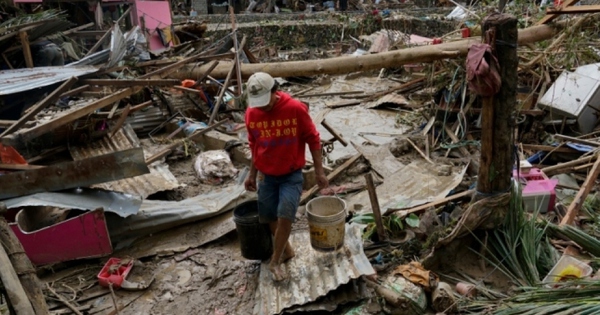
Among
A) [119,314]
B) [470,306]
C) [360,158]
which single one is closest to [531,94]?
[360,158]

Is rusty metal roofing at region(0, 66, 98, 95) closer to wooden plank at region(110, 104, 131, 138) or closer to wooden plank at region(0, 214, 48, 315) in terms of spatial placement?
wooden plank at region(110, 104, 131, 138)

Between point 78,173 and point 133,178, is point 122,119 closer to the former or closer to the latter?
point 133,178

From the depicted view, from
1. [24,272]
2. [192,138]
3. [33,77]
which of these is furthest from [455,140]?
[33,77]

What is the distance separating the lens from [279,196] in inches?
155

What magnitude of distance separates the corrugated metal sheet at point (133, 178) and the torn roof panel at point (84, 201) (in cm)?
63

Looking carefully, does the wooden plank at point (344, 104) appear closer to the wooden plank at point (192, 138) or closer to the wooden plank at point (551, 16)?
the wooden plank at point (192, 138)

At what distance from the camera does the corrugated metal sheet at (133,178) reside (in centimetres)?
575

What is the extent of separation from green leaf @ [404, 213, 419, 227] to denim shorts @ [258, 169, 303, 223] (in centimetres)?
145

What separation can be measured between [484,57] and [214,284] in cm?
324

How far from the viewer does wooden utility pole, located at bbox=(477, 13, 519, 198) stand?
3.69 m

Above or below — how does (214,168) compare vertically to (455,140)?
below

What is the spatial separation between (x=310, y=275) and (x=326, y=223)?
0.48 m

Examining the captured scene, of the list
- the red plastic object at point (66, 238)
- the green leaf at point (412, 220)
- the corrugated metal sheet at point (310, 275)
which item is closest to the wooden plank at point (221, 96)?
the red plastic object at point (66, 238)

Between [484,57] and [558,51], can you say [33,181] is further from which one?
[558,51]
